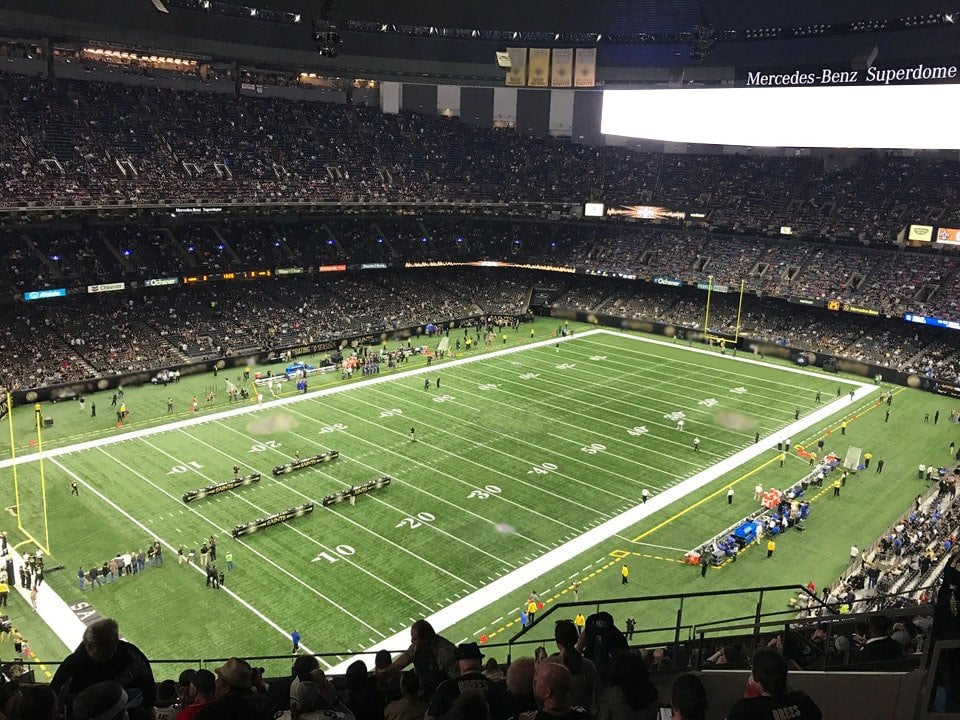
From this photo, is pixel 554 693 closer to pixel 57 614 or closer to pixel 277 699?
pixel 277 699

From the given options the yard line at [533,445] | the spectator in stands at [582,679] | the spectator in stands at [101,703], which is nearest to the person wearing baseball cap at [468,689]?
the spectator in stands at [582,679]

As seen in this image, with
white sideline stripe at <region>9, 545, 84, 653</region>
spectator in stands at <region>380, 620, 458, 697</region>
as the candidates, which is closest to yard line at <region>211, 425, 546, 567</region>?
white sideline stripe at <region>9, 545, 84, 653</region>

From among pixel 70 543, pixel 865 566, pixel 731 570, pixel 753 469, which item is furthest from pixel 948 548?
pixel 70 543

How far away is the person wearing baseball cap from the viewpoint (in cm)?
559

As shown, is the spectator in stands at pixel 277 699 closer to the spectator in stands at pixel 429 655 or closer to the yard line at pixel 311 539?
the spectator in stands at pixel 429 655

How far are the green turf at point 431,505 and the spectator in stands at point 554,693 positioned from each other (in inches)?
698

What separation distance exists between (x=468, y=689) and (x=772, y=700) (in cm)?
201

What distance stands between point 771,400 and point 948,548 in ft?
75.3

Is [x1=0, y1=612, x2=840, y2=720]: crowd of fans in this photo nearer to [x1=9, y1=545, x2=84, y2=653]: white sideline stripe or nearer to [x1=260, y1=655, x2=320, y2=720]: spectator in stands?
[x1=260, y1=655, x2=320, y2=720]: spectator in stands

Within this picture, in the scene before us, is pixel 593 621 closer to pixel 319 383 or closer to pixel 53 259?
pixel 319 383

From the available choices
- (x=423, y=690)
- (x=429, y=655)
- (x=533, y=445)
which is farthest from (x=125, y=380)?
(x=423, y=690)

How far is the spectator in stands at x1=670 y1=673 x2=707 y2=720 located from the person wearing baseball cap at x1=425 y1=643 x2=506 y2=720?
1.33 metres

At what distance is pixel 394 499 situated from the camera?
30.3 meters

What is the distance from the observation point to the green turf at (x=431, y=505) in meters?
23.2
